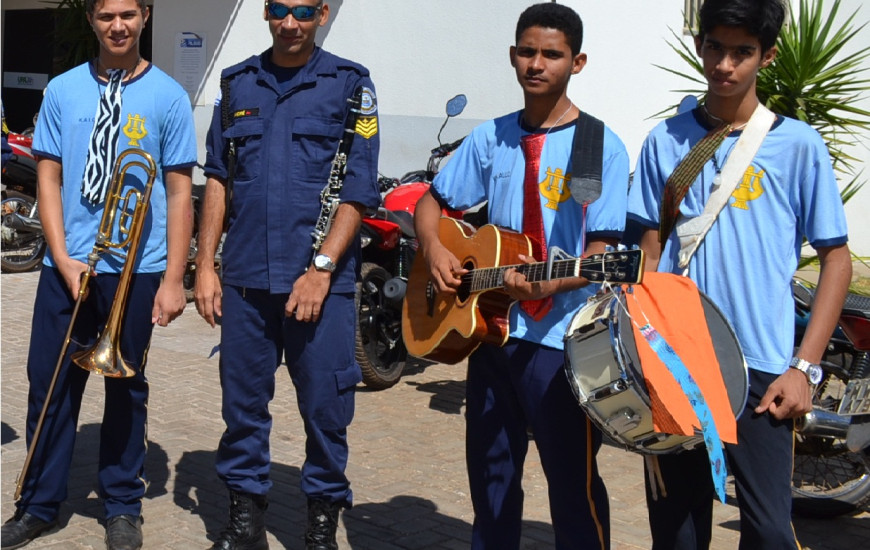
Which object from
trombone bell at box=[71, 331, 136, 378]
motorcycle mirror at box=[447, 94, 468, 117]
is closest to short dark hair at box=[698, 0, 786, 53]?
trombone bell at box=[71, 331, 136, 378]

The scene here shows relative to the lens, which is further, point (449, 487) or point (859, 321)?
point (449, 487)

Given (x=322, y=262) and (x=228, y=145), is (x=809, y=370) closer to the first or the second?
(x=322, y=262)

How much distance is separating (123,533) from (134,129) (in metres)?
1.66

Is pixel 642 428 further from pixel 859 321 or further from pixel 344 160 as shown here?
pixel 859 321

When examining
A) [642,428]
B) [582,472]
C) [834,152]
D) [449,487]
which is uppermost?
[834,152]

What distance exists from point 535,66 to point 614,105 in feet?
27.6

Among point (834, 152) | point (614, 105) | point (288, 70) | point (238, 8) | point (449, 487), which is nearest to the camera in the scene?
point (288, 70)

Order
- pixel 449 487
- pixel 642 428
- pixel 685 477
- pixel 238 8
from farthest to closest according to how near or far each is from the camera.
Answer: pixel 238 8 → pixel 449 487 → pixel 685 477 → pixel 642 428

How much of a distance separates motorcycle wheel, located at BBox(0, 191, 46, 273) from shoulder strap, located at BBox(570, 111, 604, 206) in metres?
8.52

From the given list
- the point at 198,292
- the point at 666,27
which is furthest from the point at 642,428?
the point at 666,27

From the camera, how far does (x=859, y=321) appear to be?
17.0 feet

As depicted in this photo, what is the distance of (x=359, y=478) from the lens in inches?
229

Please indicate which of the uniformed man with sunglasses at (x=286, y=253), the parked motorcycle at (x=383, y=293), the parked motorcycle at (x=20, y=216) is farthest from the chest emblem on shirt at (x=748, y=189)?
the parked motorcycle at (x=20, y=216)

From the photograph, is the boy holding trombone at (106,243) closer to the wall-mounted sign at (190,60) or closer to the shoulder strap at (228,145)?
the shoulder strap at (228,145)
